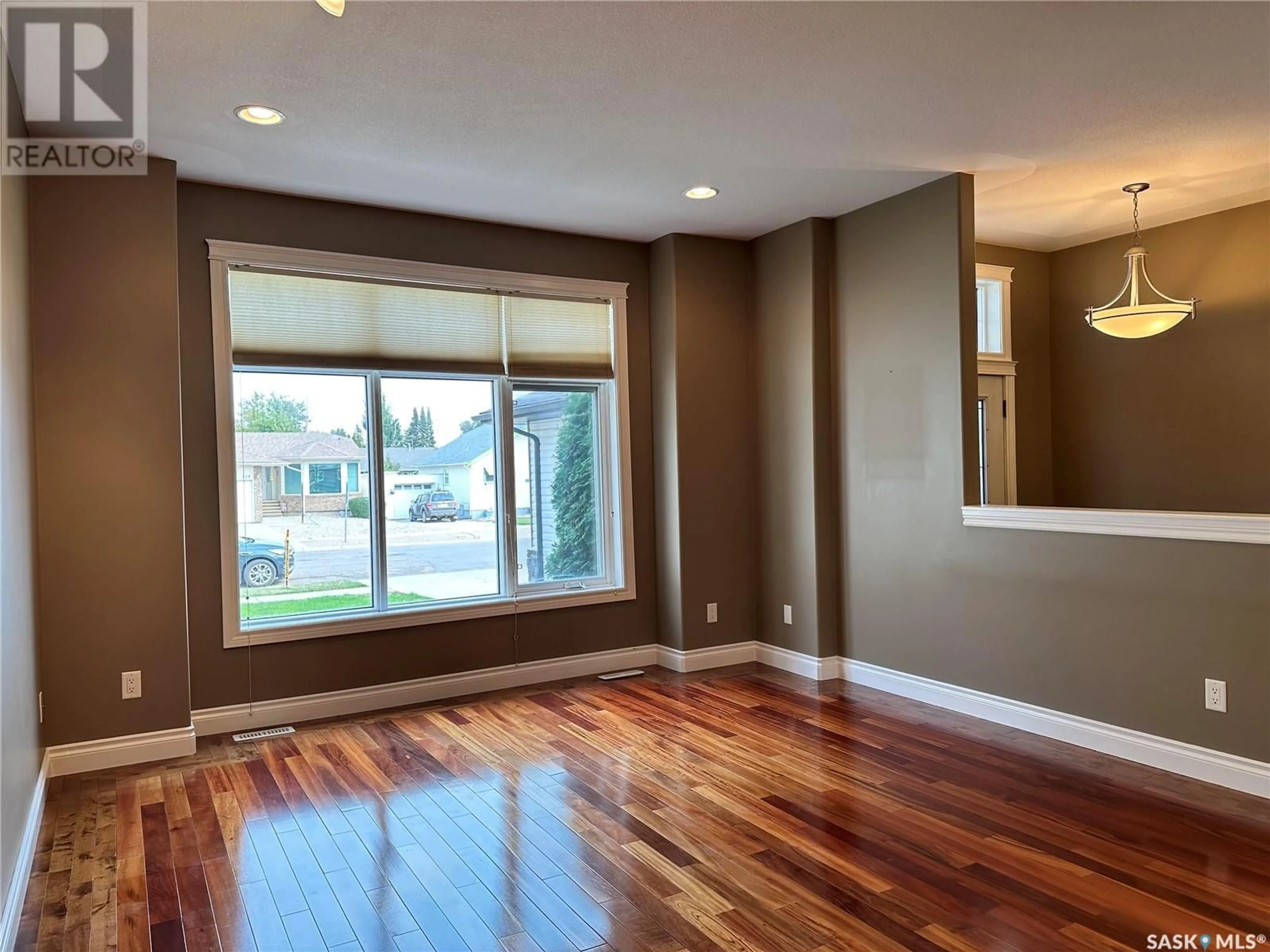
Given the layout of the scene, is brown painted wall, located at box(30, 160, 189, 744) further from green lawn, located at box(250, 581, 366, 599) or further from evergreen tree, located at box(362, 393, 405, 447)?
evergreen tree, located at box(362, 393, 405, 447)

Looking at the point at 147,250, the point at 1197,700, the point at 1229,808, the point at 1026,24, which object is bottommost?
the point at 1229,808

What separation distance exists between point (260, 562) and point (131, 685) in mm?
804

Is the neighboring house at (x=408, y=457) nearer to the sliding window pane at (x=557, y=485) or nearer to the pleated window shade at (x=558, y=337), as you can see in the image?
the sliding window pane at (x=557, y=485)

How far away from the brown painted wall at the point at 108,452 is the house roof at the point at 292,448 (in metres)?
0.48

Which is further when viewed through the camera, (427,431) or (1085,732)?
(427,431)

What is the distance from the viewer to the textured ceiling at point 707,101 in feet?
8.63

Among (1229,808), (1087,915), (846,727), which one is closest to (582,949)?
(1087,915)

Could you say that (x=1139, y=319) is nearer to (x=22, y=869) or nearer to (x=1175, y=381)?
(x=1175, y=381)

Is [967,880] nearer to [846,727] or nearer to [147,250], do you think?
[846,727]

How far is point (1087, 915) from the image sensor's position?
2.29 meters

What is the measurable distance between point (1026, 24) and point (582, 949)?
3.04 m

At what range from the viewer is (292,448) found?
4316mm

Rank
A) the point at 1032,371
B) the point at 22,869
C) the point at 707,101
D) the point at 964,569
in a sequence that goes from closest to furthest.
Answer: the point at 22,869
the point at 707,101
the point at 964,569
the point at 1032,371

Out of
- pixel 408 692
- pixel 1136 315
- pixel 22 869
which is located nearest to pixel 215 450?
pixel 408 692
